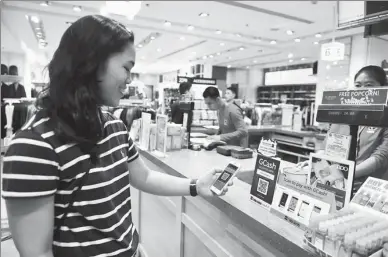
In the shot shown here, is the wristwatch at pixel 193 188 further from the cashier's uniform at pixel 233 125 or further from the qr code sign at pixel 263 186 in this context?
the cashier's uniform at pixel 233 125

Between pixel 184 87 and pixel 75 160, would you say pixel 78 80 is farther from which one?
pixel 184 87

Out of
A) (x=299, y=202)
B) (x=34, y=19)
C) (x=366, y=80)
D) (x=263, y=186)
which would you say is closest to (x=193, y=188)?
(x=263, y=186)

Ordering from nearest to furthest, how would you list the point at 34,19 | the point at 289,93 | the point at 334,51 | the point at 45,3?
the point at 334,51 < the point at 45,3 < the point at 34,19 < the point at 289,93

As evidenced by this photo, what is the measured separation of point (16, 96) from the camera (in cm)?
666

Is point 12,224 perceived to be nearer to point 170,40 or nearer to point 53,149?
point 53,149

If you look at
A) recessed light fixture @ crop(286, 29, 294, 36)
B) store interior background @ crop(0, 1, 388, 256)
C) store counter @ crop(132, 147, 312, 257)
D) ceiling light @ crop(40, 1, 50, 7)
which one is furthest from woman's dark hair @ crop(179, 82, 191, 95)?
recessed light fixture @ crop(286, 29, 294, 36)

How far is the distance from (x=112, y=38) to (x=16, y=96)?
698 centimetres

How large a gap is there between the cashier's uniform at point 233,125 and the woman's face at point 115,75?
8.88ft

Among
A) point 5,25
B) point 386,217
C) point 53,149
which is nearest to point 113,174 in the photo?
point 53,149

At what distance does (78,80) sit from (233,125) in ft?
10.5

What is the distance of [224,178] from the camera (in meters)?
1.26

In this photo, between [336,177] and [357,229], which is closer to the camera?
[357,229]

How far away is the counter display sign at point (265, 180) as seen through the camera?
46.9 inches

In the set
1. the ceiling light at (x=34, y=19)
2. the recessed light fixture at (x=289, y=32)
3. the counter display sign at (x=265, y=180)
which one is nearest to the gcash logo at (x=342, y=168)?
the counter display sign at (x=265, y=180)
